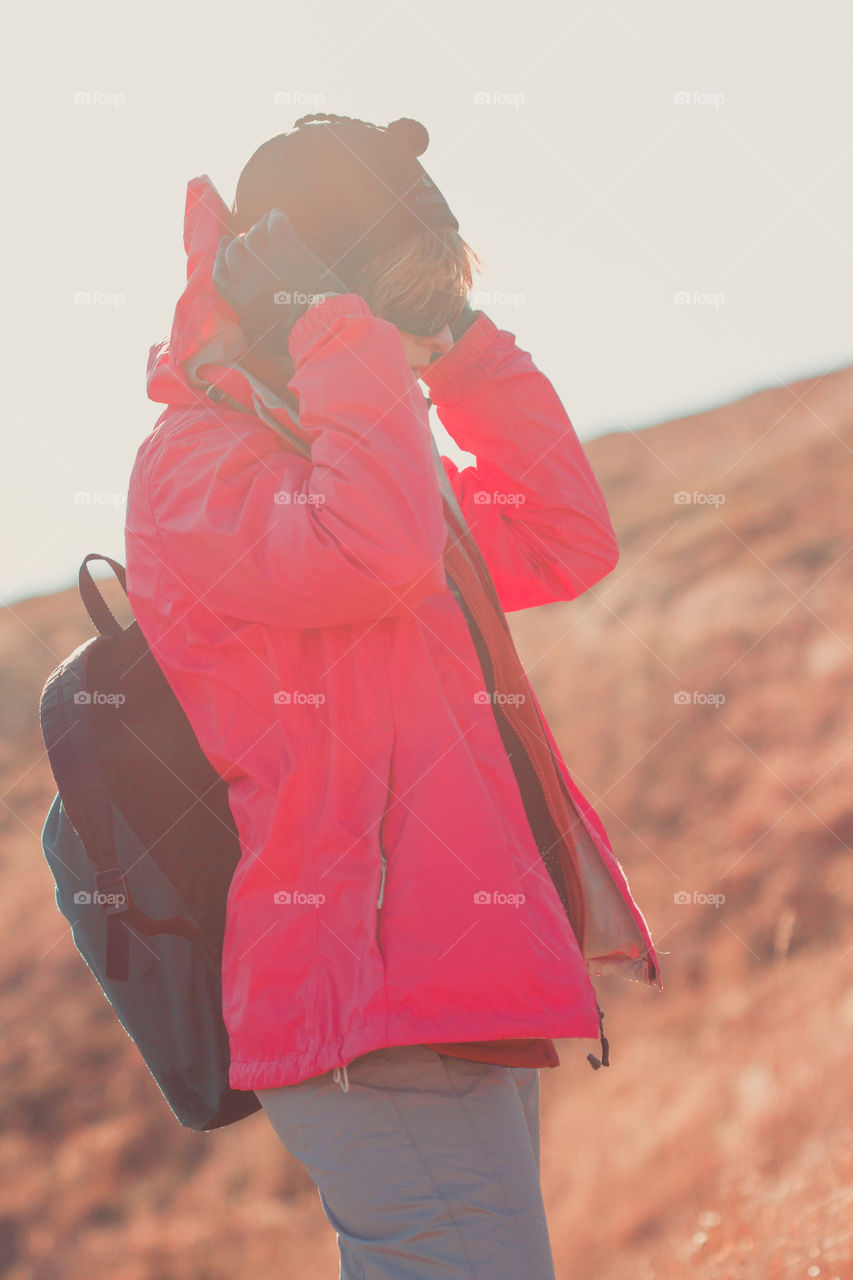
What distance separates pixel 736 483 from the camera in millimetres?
10422

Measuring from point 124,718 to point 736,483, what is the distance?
966cm

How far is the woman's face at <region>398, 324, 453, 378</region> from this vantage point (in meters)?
1.85

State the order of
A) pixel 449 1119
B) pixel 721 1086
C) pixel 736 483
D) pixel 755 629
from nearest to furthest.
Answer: pixel 449 1119 → pixel 721 1086 → pixel 755 629 → pixel 736 483

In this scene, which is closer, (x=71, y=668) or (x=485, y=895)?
(x=485, y=895)

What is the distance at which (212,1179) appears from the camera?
6.99m

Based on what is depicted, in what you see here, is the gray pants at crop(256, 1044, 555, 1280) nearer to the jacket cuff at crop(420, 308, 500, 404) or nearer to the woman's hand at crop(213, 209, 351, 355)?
the woman's hand at crop(213, 209, 351, 355)

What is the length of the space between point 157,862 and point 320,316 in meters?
0.85

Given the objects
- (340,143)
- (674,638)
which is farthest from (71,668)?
(674,638)

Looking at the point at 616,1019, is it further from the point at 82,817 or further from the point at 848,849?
the point at 82,817

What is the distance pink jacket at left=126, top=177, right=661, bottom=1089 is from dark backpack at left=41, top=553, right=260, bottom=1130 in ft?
0.28

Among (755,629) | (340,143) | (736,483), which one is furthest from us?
(736,483)

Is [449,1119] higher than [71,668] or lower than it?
lower

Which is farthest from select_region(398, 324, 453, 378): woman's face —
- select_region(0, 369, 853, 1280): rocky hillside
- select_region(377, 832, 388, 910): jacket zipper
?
select_region(0, 369, 853, 1280): rocky hillside

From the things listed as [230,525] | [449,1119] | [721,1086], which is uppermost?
[230,525]
